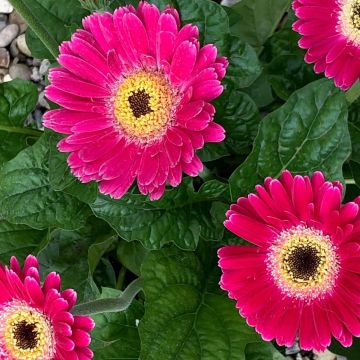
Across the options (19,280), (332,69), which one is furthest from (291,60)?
(19,280)

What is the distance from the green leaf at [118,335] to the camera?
1.38 m

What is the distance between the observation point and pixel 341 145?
1161 mm

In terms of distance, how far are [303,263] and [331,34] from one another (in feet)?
1.28

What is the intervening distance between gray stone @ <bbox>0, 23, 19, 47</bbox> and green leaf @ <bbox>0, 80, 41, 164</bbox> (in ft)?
1.55

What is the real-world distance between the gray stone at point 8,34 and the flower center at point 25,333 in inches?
38.6

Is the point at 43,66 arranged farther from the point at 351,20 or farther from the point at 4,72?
the point at 351,20

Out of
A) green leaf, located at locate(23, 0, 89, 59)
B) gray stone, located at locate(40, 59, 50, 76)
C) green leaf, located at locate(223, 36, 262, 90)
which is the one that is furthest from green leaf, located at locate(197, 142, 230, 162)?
gray stone, located at locate(40, 59, 50, 76)

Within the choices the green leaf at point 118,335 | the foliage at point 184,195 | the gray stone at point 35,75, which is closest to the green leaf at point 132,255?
the foliage at point 184,195

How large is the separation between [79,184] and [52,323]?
0.88 ft

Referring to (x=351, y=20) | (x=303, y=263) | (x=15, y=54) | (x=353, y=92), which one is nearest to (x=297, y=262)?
(x=303, y=263)

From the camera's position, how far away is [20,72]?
1878 mm

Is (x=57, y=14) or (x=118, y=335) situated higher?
(x=57, y=14)

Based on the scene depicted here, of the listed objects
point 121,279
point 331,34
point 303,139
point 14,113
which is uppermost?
point 331,34

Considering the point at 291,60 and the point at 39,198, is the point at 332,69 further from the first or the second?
the point at 39,198
